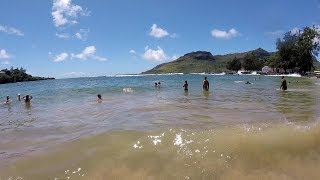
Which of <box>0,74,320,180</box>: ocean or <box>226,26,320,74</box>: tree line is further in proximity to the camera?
<box>226,26,320,74</box>: tree line

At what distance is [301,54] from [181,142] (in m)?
120

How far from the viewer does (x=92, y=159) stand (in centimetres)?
1007

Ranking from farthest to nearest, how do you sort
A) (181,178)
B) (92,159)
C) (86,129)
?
(86,129)
(92,159)
(181,178)

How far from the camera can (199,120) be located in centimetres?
1608

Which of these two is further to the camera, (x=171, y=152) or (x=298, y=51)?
(x=298, y=51)

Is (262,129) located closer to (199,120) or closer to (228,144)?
(228,144)

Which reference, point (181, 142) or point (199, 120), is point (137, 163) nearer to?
point (181, 142)

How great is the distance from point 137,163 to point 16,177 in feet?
11.0

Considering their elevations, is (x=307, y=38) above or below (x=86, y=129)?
above

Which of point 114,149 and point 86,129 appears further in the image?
point 86,129

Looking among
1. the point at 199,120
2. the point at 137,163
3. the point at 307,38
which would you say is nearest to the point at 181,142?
the point at 137,163

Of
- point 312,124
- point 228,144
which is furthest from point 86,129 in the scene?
point 312,124

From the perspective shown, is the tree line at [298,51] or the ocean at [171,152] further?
the tree line at [298,51]

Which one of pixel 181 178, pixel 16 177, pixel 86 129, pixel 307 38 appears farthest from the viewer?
pixel 307 38
